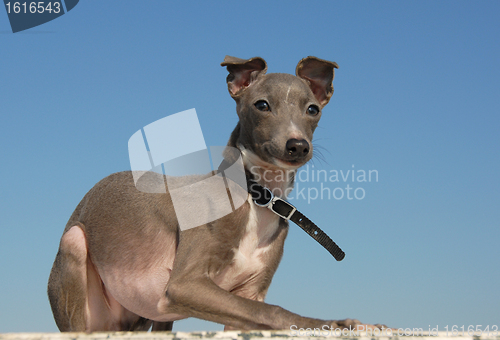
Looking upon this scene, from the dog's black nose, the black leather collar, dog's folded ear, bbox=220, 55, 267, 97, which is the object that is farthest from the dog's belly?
dog's folded ear, bbox=220, 55, 267, 97

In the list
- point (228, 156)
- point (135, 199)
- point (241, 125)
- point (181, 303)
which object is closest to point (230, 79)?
point (241, 125)

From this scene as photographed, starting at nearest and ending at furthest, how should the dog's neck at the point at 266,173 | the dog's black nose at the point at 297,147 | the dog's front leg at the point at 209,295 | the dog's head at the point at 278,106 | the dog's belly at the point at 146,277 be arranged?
the dog's front leg at the point at 209,295
the dog's black nose at the point at 297,147
the dog's head at the point at 278,106
the dog's neck at the point at 266,173
the dog's belly at the point at 146,277

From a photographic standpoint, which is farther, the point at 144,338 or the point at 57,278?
the point at 57,278

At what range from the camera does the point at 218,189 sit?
517 centimetres

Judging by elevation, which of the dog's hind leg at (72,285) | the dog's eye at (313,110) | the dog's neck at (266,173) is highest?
the dog's eye at (313,110)

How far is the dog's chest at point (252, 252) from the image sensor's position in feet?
16.6

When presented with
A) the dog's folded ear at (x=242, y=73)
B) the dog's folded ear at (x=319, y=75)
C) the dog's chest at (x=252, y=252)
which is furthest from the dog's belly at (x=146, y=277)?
the dog's folded ear at (x=319, y=75)

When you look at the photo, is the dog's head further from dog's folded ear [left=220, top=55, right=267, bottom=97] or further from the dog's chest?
the dog's chest

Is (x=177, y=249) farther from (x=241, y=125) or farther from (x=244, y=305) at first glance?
(x=241, y=125)

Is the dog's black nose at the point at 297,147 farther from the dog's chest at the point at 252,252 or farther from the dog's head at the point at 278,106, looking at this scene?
the dog's chest at the point at 252,252

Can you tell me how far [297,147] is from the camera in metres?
4.75

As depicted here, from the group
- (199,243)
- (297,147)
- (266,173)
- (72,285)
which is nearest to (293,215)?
(266,173)

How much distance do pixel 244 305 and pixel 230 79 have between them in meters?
2.80

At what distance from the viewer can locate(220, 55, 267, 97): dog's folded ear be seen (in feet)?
18.7
